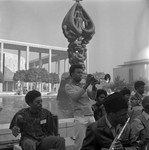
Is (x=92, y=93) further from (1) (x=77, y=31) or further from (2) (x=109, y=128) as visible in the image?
(1) (x=77, y=31)

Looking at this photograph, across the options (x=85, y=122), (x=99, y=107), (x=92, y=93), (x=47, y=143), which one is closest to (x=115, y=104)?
(x=47, y=143)

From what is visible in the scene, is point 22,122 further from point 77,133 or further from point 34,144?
point 77,133

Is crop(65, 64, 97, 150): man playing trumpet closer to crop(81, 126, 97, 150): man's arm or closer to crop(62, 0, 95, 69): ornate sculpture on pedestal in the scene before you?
crop(81, 126, 97, 150): man's arm

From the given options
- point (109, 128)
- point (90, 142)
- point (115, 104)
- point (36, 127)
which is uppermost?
point (115, 104)

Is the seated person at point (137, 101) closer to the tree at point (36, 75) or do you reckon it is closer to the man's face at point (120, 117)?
the man's face at point (120, 117)

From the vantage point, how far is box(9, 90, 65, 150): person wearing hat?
120 inches

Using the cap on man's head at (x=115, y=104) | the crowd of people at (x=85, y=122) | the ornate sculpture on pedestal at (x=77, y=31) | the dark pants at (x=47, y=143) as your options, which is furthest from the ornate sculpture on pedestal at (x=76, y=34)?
the cap on man's head at (x=115, y=104)

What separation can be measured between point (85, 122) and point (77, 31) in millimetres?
6582

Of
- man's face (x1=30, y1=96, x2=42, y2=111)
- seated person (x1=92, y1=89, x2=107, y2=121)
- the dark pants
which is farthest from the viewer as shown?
seated person (x1=92, y1=89, x2=107, y2=121)

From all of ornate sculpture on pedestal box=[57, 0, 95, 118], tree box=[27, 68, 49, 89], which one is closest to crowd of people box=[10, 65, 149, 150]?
ornate sculpture on pedestal box=[57, 0, 95, 118]

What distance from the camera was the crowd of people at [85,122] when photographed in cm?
188

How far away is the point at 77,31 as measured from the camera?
31.2 feet

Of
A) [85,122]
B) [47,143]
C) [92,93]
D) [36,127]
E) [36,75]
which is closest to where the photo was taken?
[47,143]

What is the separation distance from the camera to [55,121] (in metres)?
3.39
